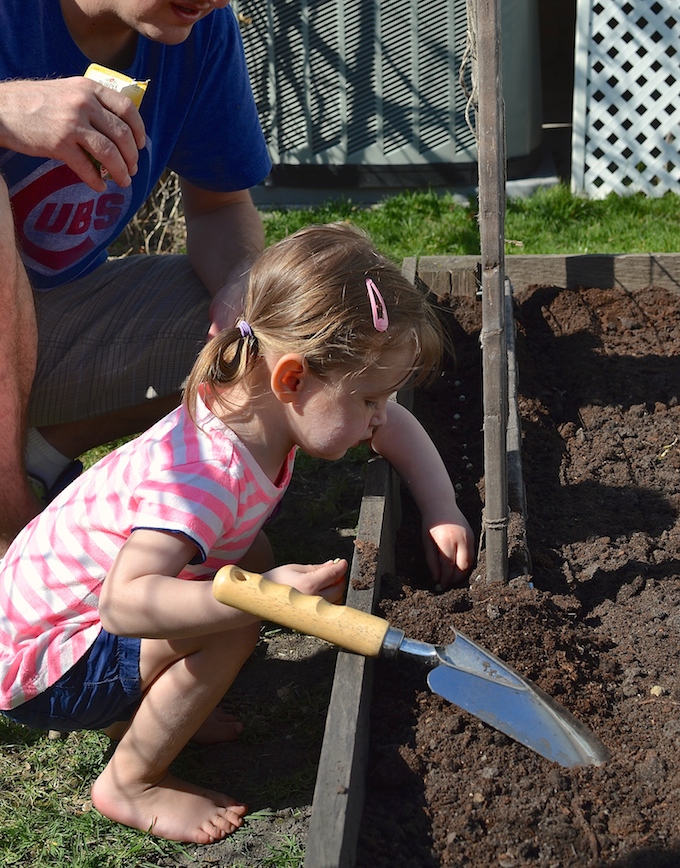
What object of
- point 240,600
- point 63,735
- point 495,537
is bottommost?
point 63,735

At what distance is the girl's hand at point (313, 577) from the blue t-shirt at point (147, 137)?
1385 millimetres

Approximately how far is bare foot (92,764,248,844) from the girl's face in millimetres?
751

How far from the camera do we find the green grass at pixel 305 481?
1.98 meters

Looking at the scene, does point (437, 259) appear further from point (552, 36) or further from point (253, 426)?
point (552, 36)

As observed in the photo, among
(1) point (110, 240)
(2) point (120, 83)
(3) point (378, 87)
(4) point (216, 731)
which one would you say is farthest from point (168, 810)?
(3) point (378, 87)

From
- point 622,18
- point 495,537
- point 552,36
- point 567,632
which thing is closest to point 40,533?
point 495,537

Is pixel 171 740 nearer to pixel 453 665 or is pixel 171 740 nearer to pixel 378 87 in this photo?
pixel 453 665

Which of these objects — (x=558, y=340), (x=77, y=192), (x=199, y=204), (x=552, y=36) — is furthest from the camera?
(x=552, y=36)

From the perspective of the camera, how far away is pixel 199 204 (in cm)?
312

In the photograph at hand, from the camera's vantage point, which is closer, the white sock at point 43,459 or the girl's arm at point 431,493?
the girl's arm at point 431,493

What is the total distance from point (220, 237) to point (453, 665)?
1.69 metres

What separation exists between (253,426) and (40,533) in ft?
1.63

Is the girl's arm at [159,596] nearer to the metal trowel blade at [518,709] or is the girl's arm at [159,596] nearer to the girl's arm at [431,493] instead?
the metal trowel blade at [518,709]

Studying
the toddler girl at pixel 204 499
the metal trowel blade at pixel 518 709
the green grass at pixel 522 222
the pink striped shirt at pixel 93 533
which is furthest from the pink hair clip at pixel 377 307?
the green grass at pixel 522 222
